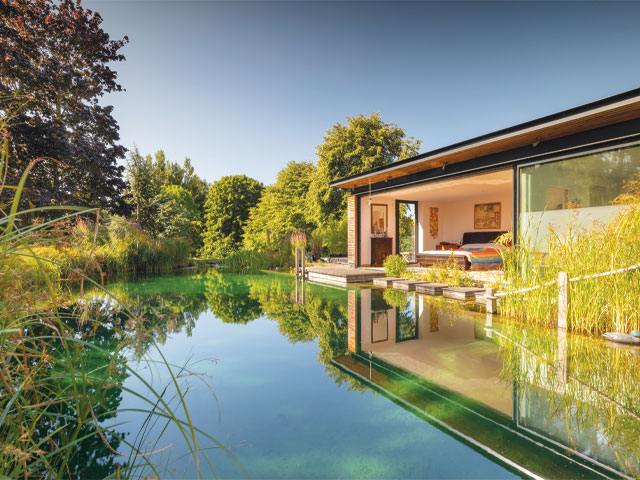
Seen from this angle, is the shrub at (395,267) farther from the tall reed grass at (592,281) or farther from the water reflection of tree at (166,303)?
the water reflection of tree at (166,303)

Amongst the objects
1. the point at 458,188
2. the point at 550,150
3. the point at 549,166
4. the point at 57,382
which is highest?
the point at 458,188

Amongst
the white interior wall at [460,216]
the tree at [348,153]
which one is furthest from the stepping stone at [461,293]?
the tree at [348,153]

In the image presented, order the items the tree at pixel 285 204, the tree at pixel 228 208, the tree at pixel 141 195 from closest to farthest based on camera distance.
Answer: the tree at pixel 141 195 → the tree at pixel 285 204 → the tree at pixel 228 208

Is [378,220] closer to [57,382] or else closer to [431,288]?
[431,288]

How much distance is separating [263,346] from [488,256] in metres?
8.08

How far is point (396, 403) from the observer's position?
8.13 ft

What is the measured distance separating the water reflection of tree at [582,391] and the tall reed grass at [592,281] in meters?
0.43

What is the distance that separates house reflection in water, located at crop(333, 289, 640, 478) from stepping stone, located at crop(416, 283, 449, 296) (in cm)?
235

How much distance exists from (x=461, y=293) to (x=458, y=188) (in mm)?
4960

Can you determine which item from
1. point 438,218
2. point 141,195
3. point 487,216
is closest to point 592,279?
point 487,216

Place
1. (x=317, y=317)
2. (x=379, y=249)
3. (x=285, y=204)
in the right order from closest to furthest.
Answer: (x=317, y=317), (x=379, y=249), (x=285, y=204)

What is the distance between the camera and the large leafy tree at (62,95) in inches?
314

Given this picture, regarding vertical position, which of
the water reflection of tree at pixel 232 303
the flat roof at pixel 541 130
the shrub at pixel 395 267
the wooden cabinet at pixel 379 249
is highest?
the flat roof at pixel 541 130

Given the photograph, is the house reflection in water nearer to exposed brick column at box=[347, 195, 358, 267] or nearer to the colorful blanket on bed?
the colorful blanket on bed
